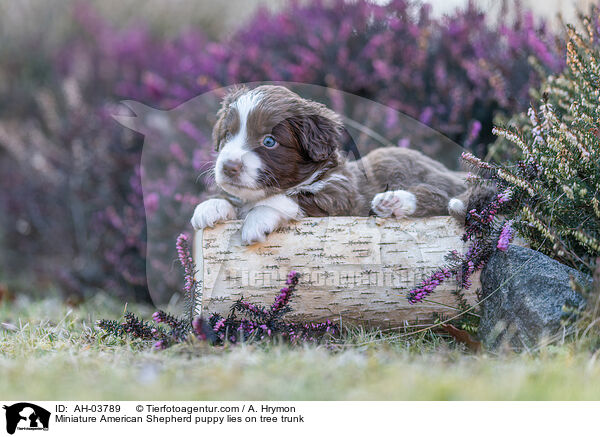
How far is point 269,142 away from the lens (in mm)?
3094

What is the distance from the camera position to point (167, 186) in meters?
4.79

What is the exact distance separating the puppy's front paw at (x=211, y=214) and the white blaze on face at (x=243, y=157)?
0.40ft

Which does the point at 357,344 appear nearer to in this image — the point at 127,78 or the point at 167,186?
the point at 167,186

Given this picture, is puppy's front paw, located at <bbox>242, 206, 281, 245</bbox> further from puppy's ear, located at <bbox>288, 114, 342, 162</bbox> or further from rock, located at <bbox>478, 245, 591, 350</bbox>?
rock, located at <bbox>478, 245, 591, 350</bbox>

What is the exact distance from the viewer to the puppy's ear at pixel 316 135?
3.17m

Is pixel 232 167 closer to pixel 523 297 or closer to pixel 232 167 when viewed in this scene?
pixel 232 167

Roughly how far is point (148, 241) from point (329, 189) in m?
2.07

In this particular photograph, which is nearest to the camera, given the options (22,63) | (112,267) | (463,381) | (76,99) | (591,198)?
(463,381)

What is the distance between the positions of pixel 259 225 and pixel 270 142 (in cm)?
45

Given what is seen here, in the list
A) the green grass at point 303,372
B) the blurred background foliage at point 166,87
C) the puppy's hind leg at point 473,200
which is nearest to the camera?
the green grass at point 303,372

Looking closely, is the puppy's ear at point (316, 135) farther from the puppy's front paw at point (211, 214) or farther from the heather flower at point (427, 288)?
the heather flower at point (427, 288)

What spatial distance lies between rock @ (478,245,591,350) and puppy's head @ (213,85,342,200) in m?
1.09

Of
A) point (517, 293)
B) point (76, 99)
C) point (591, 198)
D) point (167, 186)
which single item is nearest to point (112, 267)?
point (167, 186)
